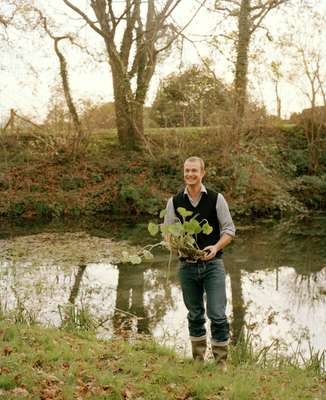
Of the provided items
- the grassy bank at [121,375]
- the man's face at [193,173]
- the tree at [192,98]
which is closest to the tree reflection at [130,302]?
the grassy bank at [121,375]

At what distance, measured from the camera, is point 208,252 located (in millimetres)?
5305

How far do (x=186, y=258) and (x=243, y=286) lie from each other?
18.4 ft

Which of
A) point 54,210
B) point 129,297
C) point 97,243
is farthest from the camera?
point 54,210

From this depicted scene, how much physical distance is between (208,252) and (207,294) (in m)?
0.44

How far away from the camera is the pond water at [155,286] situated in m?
8.25

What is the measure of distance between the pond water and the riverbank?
3.27 metres

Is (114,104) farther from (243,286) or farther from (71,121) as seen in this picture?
(243,286)

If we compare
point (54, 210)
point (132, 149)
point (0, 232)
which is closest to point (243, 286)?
point (0, 232)

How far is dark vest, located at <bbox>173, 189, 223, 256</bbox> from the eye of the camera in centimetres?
532

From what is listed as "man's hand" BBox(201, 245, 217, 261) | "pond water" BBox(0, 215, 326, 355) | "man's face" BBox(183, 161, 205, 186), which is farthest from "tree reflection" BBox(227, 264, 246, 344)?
"man's face" BBox(183, 161, 205, 186)

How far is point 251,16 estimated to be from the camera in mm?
21844

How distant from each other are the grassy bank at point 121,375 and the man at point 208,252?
487 millimetres

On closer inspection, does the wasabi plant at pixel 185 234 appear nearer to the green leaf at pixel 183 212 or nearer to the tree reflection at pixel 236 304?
the green leaf at pixel 183 212

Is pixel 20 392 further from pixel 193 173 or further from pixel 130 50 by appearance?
pixel 130 50
